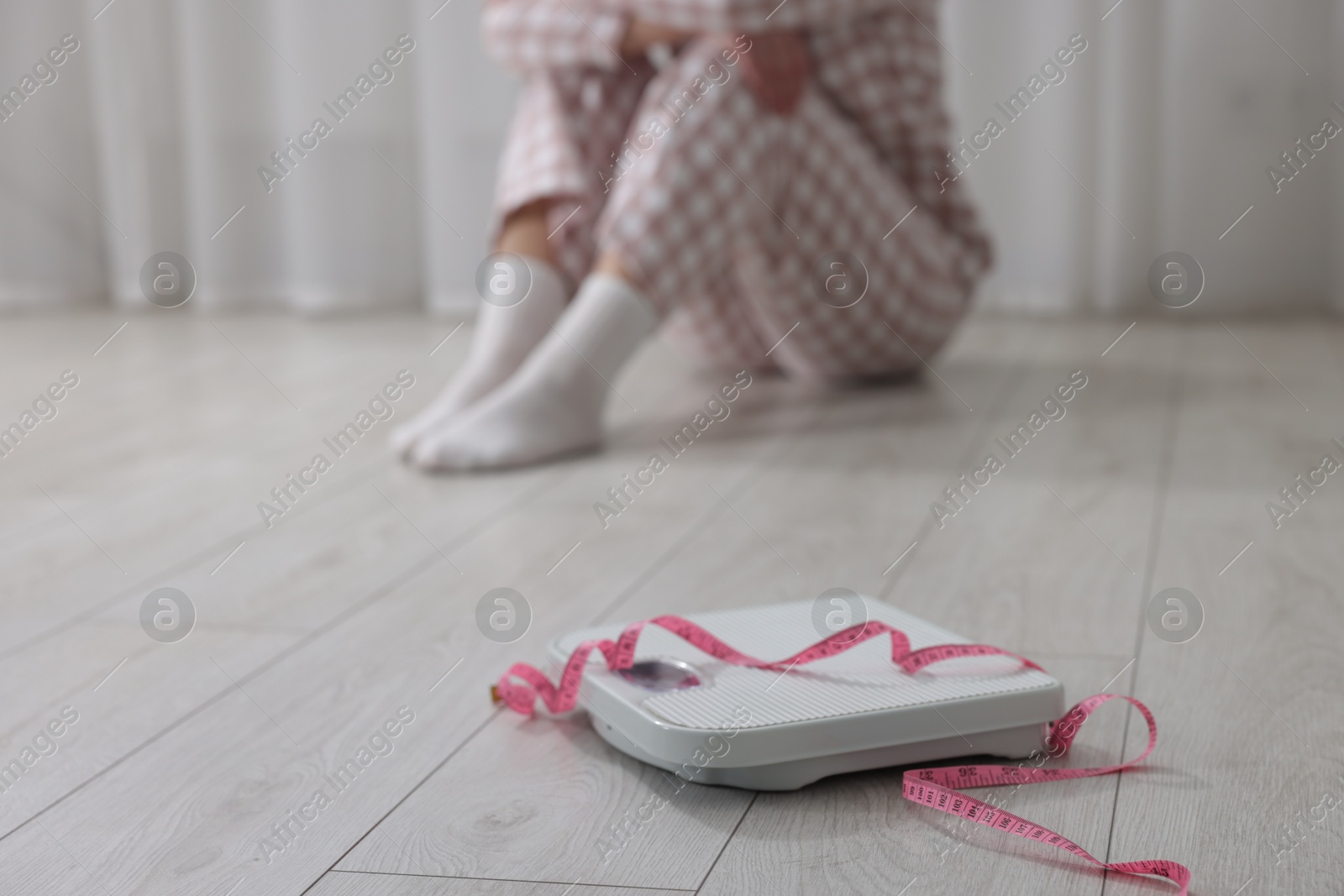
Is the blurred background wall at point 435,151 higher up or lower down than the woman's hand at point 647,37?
lower down

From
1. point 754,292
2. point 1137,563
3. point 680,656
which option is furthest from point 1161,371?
point 680,656

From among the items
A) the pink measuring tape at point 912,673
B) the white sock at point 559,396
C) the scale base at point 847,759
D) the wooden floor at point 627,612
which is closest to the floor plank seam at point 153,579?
the wooden floor at point 627,612

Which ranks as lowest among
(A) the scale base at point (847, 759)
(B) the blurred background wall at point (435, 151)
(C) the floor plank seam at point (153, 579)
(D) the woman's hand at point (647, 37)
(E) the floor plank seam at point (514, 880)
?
(B) the blurred background wall at point (435, 151)

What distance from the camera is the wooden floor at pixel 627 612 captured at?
59 centimetres

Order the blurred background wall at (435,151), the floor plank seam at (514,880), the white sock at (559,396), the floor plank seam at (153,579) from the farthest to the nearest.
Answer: the blurred background wall at (435,151) < the white sock at (559,396) < the floor plank seam at (153,579) < the floor plank seam at (514,880)

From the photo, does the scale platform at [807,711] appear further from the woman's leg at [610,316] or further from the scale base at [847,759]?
the woman's leg at [610,316]

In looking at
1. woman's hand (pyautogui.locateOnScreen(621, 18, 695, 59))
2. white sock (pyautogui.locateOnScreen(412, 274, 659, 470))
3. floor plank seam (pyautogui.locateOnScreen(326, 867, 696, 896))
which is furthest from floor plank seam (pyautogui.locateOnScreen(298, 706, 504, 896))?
woman's hand (pyautogui.locateOnScreen(621, 18, 695, 59))

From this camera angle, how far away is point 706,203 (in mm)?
1487

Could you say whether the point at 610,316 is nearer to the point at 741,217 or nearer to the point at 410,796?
the point at 741,217

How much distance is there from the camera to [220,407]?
5.90 ft

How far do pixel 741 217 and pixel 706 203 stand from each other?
5cm

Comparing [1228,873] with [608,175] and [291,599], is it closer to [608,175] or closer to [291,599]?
[291,599]

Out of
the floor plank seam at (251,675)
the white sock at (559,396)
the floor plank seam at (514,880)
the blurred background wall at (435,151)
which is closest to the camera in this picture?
the floor plank seam at (514,880)

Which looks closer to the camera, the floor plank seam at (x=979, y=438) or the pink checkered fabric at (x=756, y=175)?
the floor plank seam at (x=979, y=438)
